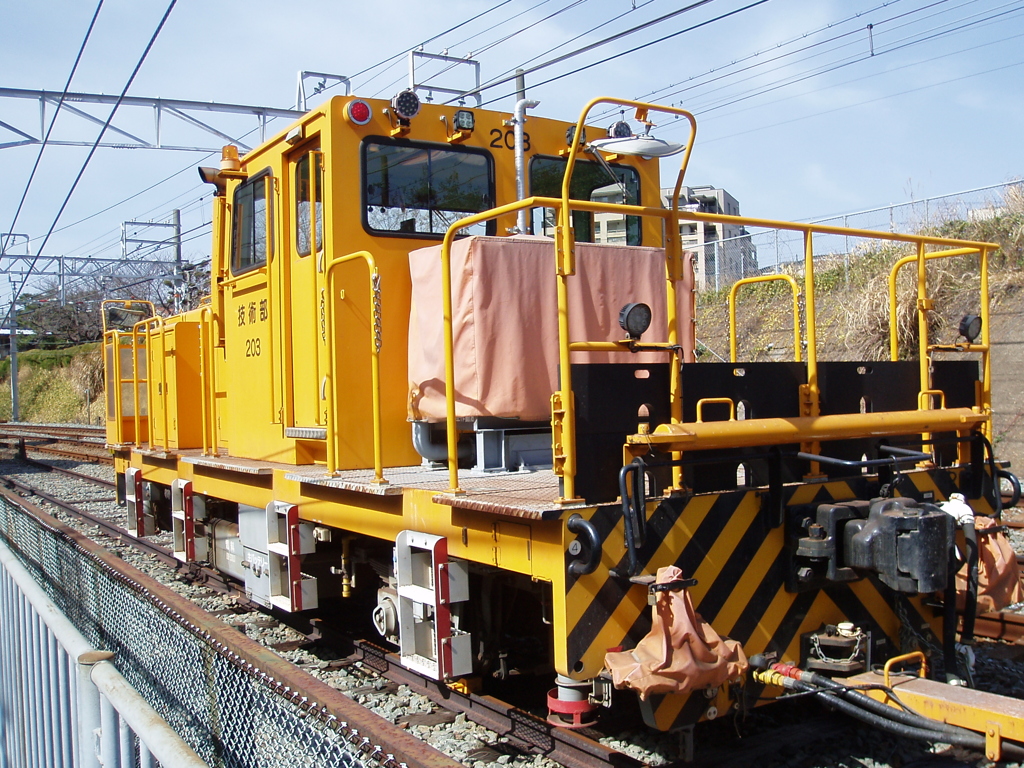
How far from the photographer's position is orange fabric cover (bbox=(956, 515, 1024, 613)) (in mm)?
4367

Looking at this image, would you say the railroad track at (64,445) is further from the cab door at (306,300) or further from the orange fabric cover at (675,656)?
the orange fabric cover at (675,656)

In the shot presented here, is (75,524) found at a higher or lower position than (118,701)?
lower

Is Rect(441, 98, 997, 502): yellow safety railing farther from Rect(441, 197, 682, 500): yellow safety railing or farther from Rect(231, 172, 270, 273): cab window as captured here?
Rect(231, 172, 270, 273): cab window

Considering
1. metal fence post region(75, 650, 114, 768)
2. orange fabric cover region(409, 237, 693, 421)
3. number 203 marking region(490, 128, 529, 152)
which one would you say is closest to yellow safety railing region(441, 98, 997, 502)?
orange fabric cover region(409, 237, 693, 421)

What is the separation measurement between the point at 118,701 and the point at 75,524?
39.4 feet

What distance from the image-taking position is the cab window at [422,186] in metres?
5.51

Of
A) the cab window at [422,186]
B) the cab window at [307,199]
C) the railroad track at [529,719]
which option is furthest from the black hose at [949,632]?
the cab window at [307,199]

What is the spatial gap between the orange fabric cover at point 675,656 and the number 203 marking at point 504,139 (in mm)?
3371

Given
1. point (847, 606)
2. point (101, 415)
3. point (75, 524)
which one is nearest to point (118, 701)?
point (847, 606)

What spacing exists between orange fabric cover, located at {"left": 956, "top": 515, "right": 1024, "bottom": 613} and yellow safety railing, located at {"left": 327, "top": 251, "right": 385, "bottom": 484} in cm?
287

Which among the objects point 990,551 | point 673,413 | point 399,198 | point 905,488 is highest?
point 399,198

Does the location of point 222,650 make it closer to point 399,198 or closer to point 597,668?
point 597,668

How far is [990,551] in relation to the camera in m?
4.39

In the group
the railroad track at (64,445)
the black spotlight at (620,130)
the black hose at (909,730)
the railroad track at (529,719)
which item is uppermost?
the black spotlight at (620,130)
